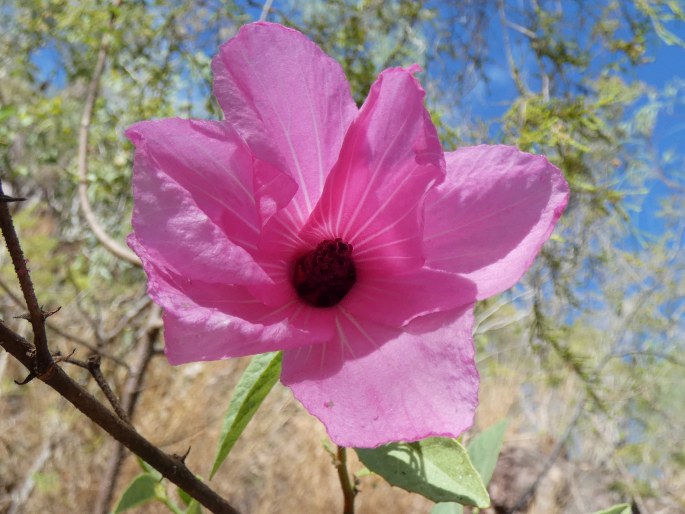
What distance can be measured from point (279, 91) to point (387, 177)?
129mm

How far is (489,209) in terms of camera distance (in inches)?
24.0

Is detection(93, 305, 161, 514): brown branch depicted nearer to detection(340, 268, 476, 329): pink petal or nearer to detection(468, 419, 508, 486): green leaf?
detection(468, 419, 508, 486): green leaf

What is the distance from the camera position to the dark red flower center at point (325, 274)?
0.67 m

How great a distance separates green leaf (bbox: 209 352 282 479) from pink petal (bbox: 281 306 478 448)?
106 mm

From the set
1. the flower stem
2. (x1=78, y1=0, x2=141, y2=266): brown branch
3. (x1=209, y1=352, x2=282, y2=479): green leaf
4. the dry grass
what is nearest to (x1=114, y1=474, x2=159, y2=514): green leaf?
(x1=209, y1=352, x2=282, y2=479): green leaf

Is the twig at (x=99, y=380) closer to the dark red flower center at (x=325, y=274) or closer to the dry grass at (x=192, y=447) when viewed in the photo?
A: the dark red flower center at (x=325, y=274)

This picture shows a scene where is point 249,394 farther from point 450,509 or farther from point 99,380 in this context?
point 450,509

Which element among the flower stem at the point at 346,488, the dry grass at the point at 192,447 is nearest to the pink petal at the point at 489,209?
the flower stem at the point at 346,488

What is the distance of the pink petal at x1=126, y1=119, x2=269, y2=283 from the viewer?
55cm

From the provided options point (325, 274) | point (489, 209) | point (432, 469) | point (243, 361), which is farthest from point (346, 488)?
point (243, 361)

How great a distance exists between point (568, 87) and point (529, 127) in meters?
0.56

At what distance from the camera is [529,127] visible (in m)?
1.41

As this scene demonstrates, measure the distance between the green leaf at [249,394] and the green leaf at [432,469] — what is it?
12cm

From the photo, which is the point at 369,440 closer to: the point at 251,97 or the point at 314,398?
the point at 314,398
